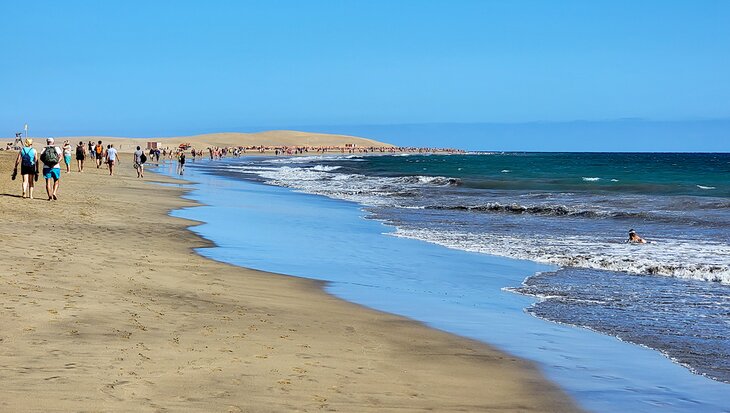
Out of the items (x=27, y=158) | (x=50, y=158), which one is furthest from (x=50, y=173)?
(x=27, y=158)

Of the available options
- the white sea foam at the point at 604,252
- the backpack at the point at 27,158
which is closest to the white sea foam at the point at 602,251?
the white sea foam at the point at 604,252

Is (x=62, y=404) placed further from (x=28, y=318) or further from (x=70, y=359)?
(x=28, y=318)

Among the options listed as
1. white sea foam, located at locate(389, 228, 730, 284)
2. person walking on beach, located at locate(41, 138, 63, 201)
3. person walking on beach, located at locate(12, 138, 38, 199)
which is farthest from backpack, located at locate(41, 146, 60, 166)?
white sea foam, located at locate(389, 228, 730, 284)

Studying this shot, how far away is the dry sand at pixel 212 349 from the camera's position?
5.86 m

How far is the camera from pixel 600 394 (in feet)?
22.3

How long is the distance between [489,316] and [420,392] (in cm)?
399

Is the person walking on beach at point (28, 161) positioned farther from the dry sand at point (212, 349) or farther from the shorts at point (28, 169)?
the dry sand at point (212, 349)

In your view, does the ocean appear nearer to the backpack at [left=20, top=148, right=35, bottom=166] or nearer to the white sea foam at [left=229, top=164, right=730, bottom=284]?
the white sea foam at [left=229, top=164, right=730, bottom=284]

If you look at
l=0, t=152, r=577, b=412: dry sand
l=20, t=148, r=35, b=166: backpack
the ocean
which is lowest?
the ocean

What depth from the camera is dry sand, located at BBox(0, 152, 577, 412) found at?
19.2ft

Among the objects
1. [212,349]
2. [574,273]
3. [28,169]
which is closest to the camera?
[212,349]

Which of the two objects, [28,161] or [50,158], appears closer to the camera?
[28,161]

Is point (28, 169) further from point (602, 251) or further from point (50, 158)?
point (602, 251)

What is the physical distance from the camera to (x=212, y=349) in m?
7.28
